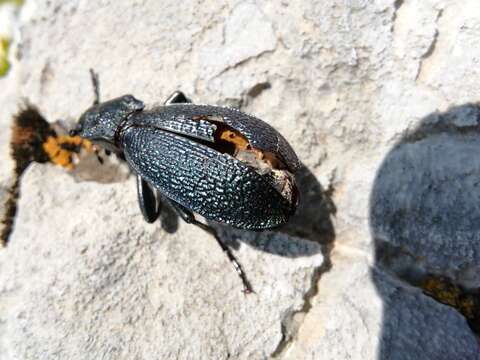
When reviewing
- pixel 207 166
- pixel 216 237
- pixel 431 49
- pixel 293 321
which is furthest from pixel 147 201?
pixel 431 49

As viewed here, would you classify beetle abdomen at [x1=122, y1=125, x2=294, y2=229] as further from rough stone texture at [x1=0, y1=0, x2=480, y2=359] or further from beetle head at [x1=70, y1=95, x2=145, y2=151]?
rough stone texture at [x1=0, y1=0, x2=480, y2=359]

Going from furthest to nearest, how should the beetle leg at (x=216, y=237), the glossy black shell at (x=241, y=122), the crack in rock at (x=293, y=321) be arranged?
1. the beetle leg at (x=216, y=237)
2. the crack in rock at (x=293, y=321)
3. the glossy black shell at (x=241, y=122)

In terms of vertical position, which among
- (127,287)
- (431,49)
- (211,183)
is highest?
(431,49)

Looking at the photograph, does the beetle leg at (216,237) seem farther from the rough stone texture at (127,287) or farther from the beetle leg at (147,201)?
the beetle leg at (147,201)

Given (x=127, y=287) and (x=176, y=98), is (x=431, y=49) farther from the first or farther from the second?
(x=127, y=287)

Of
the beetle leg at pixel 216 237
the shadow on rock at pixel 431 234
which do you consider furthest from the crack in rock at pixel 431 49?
the beetle leg at pixel 216 237
